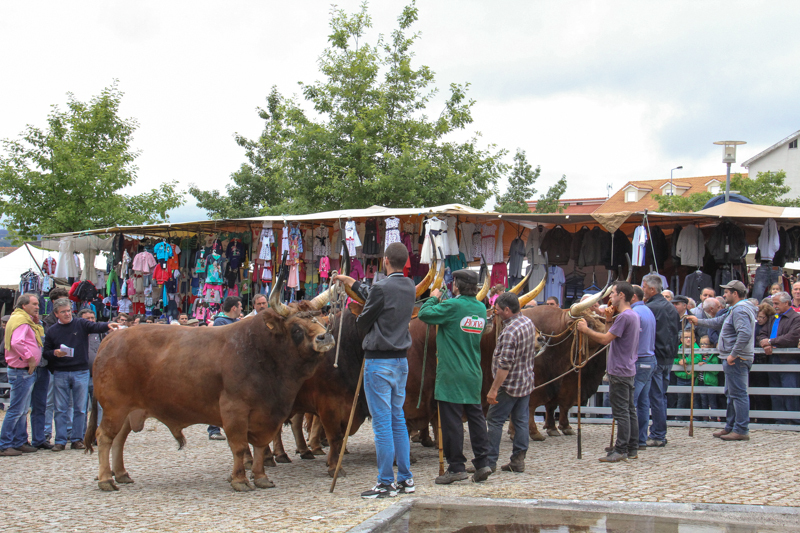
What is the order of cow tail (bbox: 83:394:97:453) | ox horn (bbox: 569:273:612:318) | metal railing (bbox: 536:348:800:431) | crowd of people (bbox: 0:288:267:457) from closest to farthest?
cow tail (bbox: 83:394:97:453) → ox horn (bbox: 569:273:612:318) → crowd of people (bbox: 0:288:267:457) → metal railing (bbox: 536:348:800:431)

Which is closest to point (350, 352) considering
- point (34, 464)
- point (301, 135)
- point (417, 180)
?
point (34, 464)

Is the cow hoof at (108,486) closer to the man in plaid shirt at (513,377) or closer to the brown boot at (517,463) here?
the man in plaid shirt at (513,377)

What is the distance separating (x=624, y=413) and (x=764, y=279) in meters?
5.93

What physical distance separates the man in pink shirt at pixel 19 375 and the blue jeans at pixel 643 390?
8.09m

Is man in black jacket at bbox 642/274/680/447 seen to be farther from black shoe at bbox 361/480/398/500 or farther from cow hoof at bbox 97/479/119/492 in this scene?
cow hoof at bbox 97/479/119/492

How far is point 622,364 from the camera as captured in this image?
8094mm

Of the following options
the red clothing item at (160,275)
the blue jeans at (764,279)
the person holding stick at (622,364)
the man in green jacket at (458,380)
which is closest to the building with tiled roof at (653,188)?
the blue jeans at (764,279)

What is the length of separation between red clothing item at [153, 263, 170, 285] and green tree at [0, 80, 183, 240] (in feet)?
30.2

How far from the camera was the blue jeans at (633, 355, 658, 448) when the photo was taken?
8.90 m

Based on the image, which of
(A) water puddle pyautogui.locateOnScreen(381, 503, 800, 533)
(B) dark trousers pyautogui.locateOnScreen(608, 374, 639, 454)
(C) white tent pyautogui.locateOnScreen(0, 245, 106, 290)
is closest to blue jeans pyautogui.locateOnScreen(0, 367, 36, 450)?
(A) water puddle pyautogui.locateOnScreen(381, 503, 800, 533)

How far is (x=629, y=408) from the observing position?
27.0 ft

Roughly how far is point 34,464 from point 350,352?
14.7 ft

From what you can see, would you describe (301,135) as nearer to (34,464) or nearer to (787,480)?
(34,464)

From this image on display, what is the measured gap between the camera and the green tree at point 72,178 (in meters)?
22.9
